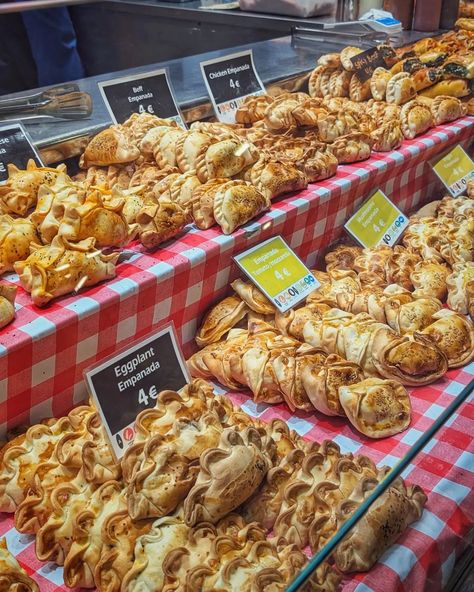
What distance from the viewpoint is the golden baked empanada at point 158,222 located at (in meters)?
2.01

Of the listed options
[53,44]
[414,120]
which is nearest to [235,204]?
[414,120]

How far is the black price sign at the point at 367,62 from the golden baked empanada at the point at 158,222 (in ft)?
5.97

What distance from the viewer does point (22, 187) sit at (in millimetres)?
2074

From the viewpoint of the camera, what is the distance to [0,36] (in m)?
5.80

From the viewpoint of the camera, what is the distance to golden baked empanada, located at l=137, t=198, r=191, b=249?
2.01 meters

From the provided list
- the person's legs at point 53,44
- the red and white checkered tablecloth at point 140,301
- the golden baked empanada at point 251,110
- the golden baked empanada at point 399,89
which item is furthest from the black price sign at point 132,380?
the person's legs at point 53,44

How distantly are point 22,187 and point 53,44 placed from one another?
4.16 meters

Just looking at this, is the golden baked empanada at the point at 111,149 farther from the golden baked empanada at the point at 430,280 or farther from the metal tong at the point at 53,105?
the golden baked empanada at the point at 430,280

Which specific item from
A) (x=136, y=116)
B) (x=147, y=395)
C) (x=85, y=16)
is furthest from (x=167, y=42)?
(x=147, y=395)

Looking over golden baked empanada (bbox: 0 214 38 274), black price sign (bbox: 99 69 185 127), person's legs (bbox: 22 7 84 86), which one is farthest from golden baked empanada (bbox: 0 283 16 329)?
person's legs (bbox: 22 7 84 86)

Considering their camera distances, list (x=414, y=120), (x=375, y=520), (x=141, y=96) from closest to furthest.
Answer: (x=375, y=520) < (x=141, y=96) < (x=414, y=120)

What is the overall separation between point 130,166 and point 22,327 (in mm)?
1088

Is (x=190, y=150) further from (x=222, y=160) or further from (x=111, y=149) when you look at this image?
(x=111, y=149)

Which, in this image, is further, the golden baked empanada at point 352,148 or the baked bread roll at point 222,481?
the golden baked empanada at point 352,148
